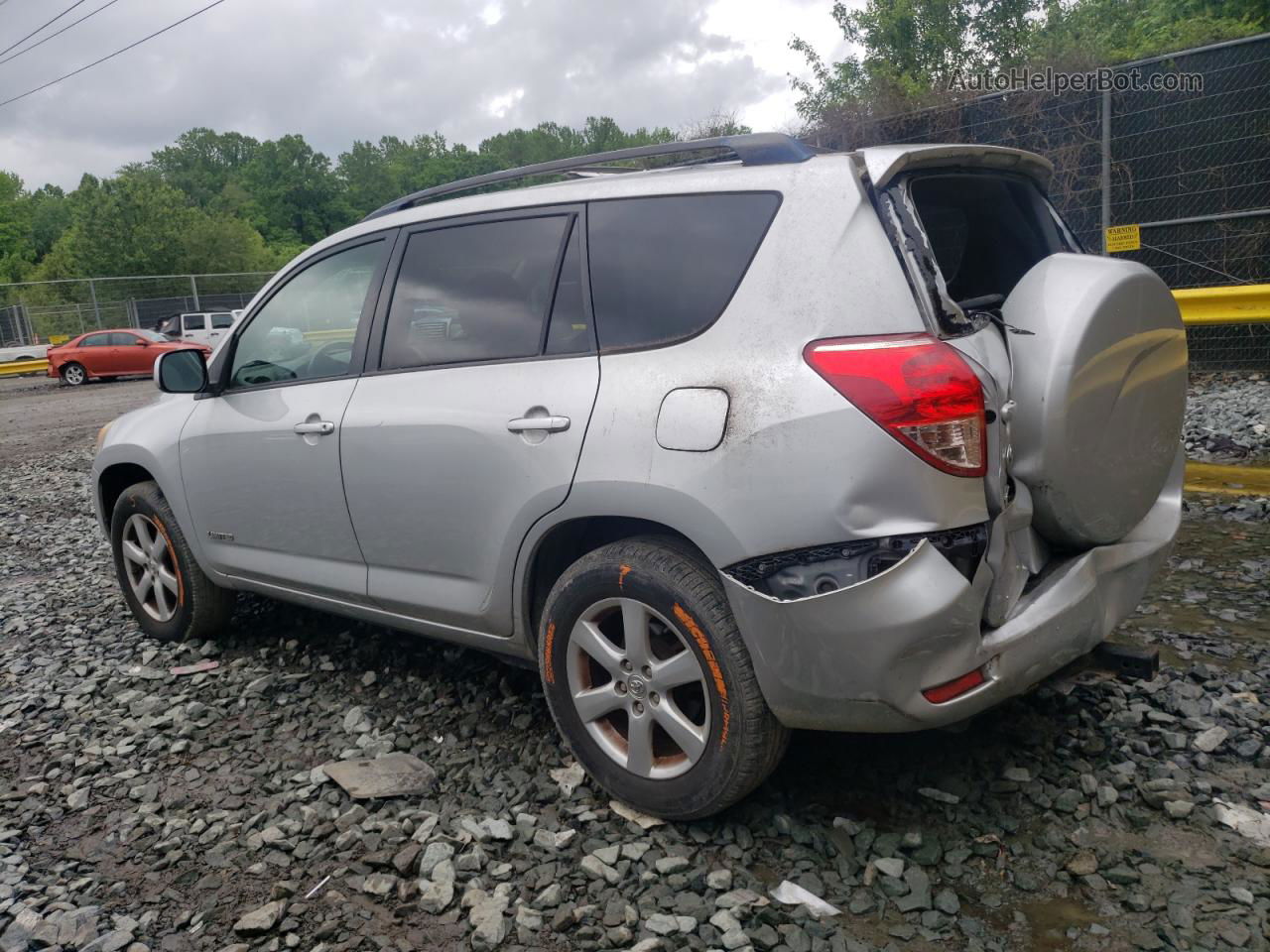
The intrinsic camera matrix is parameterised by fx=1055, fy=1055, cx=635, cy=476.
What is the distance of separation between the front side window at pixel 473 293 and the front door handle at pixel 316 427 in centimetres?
30

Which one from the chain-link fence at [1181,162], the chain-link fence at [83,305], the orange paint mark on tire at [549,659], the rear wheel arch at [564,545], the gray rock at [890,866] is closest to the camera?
the gray rock at [890,866]

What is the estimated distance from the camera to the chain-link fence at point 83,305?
33688 millimetres

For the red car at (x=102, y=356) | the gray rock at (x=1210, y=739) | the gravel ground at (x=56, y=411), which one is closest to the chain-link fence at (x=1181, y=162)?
the gray rock at (x=1210, y=739)

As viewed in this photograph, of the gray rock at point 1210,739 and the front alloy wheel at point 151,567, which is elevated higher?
the front alloy wheel at point 151,567

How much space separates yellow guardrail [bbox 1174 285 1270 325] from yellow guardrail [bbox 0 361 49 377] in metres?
30.7

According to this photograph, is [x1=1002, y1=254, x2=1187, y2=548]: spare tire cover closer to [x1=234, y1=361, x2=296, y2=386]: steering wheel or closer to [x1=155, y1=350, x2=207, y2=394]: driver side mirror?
[x1=234, y1=361, x2=296, y2=386]: steering wheel

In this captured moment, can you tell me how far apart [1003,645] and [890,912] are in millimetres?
705

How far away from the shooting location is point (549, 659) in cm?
313

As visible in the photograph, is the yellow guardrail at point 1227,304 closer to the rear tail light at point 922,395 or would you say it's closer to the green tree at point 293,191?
the rear tail light at point 922,395

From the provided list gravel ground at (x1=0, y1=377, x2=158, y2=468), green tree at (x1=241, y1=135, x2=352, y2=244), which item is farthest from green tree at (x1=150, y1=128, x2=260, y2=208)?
gravel ground at (x1=0, y1=377, x2=158, y2=468)

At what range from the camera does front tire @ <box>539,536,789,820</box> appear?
2.72 meters

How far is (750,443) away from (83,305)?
36918 mm

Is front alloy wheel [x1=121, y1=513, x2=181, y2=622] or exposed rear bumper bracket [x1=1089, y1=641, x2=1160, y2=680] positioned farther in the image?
front alloy wheel [x1=121, y1=513, x2=181, y2=622]

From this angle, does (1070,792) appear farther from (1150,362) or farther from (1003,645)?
(1150,362)
